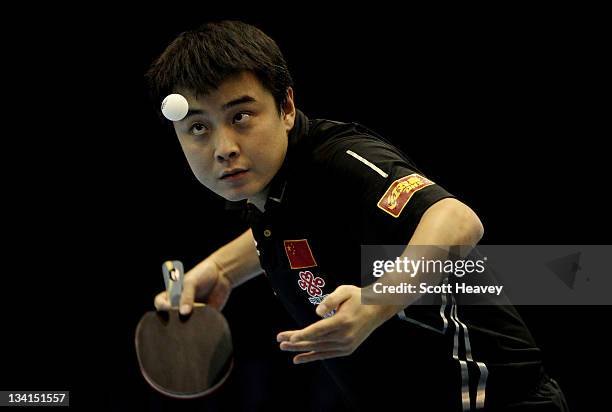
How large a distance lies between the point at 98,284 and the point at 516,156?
2.07 meters

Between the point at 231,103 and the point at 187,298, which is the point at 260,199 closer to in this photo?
the point at 231,103

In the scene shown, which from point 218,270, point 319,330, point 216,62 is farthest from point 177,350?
point 319,330

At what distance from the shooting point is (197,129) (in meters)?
1.91

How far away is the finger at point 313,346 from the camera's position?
4.51ft

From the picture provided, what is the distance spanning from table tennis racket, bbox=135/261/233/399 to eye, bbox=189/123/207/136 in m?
0.61

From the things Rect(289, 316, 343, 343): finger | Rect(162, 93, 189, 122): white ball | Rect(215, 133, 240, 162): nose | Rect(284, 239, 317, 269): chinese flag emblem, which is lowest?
Rect(289, 316, 343, 343): finger

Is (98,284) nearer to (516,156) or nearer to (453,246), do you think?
(516,156)

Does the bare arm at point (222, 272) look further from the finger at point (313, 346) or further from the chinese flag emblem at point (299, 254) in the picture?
the finger at point (313, 346)

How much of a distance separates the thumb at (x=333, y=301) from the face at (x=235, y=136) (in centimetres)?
59

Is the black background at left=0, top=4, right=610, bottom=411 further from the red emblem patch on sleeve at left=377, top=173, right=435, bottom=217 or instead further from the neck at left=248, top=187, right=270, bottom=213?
the red emblem patch on sleeve at left=377, top=173, right=435, bottom=217

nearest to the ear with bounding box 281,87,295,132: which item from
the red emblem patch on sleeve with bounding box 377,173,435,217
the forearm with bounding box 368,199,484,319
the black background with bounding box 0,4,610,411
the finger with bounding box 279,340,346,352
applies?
the red emblem patch on sleeve with bounding box 377,173,435,217

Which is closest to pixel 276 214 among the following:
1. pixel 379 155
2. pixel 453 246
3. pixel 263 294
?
pixel 379 155

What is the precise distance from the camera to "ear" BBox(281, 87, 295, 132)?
6.61 ft

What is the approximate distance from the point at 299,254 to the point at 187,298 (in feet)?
1.91
